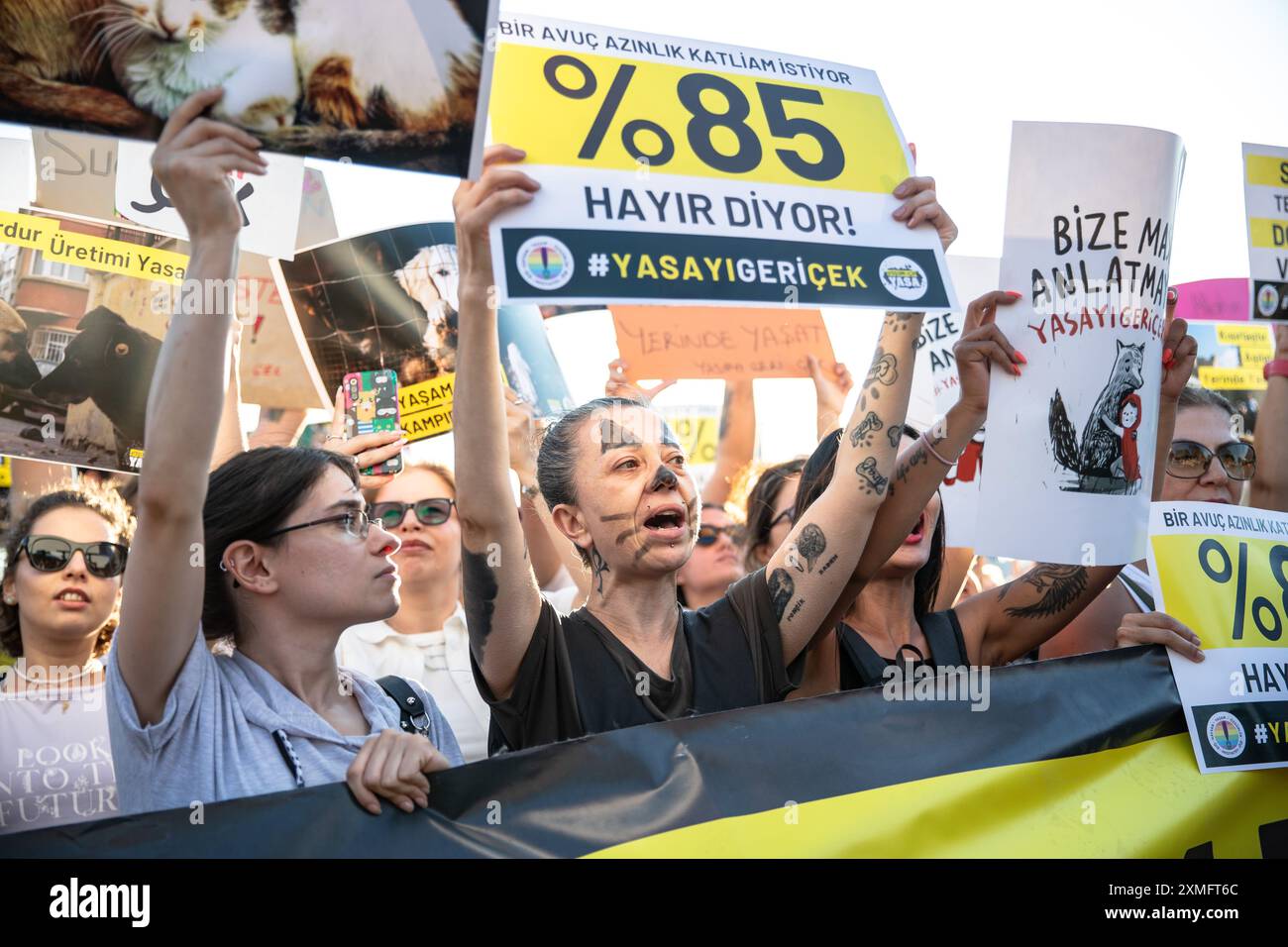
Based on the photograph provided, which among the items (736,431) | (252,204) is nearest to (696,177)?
(252,204)

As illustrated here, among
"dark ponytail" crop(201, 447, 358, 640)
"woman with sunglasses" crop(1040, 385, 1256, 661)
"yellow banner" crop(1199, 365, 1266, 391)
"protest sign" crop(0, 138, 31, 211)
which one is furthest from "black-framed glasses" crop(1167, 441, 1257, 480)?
"protest sign" crop(0, 138, 31, 211)

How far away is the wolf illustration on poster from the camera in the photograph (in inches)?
113

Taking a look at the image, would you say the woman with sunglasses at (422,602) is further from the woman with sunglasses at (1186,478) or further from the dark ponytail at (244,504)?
the woman with sunglasses at (1186,478)

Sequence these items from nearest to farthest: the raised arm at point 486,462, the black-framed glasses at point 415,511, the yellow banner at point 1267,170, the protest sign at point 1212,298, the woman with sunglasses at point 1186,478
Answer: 1. the raised arm at point 486,462
2. the woman with sunglasses at point 1186,478
3. the yellow banner at point 1267,170
4. the black-framed glasses at point 415,511
5. the protest sign at point 1212,298

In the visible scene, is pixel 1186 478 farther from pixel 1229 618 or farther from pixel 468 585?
pixel 468 585

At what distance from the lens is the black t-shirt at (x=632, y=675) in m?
2.56

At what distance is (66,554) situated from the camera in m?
3.51

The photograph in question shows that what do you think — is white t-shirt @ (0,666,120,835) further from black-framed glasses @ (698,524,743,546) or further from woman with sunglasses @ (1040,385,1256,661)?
woman with sunglasses @ (1040,385,1256,661)

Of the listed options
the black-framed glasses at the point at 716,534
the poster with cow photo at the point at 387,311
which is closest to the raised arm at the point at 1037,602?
the black-framed glasses at the point at 716,534

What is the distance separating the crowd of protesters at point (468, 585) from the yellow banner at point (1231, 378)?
2.80 metres

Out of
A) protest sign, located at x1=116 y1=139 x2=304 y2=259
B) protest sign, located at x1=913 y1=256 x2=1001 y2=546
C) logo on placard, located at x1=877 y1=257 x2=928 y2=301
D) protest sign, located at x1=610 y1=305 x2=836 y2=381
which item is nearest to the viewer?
logo on placard, located at x1=877 y1=257 x2=928 y2=301

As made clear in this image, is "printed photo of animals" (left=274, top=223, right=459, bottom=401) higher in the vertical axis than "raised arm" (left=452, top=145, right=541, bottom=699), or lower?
higher

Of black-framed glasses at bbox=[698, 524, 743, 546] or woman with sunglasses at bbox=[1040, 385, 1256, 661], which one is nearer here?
woman with sunglasses at bbox=[1040, 385, 1256, 661]

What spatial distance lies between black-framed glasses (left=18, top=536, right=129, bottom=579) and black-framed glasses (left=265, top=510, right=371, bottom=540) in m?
1.20
